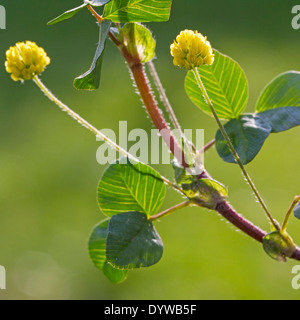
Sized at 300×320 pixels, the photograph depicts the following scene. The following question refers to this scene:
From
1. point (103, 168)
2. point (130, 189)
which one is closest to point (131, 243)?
point (130, 189)

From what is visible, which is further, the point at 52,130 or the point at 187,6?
the point at 187,6

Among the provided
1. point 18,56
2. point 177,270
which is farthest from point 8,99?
point 18,56

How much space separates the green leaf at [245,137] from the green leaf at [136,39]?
0.08 metres

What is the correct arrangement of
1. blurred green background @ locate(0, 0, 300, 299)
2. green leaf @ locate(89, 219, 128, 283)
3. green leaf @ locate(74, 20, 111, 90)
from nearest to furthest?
1. green leaf @ locate(74, 20, 111, 90)
2. green leaf @ locate(89, 219, 128, 283)
3. blurred green background @ locate(0, 0, 300, 299)

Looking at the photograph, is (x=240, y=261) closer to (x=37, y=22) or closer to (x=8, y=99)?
(x=8, y=99)

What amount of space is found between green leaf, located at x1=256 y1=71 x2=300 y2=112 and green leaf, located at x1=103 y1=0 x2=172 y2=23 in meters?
0.11

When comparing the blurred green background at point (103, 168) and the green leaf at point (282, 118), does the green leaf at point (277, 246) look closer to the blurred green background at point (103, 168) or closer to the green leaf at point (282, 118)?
the green leaf at point (282, 118)

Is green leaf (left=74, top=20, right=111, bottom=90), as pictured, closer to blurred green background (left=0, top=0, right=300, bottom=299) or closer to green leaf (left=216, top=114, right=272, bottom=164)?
green leaf (left=216, top=114, right=272, bottom=164)

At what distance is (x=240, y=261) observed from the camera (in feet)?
3.88

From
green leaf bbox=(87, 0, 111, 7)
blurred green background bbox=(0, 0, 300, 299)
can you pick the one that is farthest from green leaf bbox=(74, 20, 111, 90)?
blurred green background bbox=(0, 0, 300, 299)

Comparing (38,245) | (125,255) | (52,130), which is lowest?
(125,255)

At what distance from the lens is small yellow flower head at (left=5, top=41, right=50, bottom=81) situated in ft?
Answer: 1.21

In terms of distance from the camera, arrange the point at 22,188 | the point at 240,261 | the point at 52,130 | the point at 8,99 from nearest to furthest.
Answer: the point at 240,261, the point at 22,188, the point at 52,130, the point at 8,99

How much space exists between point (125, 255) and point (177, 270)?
86 cm
